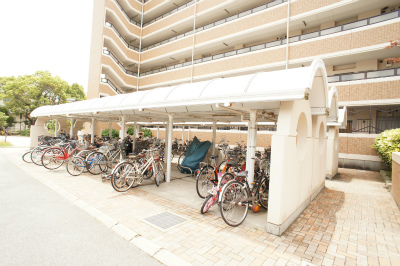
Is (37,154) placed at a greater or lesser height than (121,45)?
lesser

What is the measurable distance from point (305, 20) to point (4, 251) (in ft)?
67.0

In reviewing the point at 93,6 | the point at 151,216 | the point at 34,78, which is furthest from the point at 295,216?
the point at 34,78

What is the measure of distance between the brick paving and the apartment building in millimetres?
9253

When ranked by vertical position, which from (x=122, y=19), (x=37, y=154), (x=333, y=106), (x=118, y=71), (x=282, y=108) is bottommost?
(x=37, y=154)

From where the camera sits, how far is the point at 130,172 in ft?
20.1

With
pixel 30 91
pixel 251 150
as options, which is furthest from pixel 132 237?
pixel 30 91

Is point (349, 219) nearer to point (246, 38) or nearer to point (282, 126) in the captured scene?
point (282, 126)

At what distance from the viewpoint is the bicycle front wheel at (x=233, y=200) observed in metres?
4.17

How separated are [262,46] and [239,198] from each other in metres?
17.1

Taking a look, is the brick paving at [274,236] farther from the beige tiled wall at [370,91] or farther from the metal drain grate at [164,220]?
the beige tiled wall at [370,91]

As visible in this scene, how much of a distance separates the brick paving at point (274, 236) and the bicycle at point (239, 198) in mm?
234

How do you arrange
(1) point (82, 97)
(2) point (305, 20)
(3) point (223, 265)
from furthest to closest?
(1) point (82, 97), (2) point (305, 20), (3) point (223, 265)

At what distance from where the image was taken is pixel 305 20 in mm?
16203

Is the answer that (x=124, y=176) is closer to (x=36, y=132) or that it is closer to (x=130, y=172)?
(x=130, y=172)
